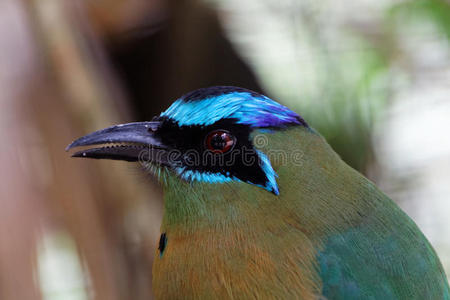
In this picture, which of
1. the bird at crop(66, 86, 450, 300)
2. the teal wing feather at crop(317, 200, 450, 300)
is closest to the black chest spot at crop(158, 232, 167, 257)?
the bird at crop(66, 86, 450, 300)

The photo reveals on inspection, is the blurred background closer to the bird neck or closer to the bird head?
the bird head

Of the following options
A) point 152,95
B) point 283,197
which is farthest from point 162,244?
point 152,95

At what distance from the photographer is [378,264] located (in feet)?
9.52

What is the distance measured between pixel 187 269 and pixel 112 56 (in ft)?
13.1

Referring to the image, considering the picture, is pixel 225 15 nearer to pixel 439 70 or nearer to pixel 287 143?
pixel 439 70

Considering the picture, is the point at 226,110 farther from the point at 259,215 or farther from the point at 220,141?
the point at 259,215

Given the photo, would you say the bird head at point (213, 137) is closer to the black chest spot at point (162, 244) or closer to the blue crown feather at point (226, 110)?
the blue crown feather at point (226, 110)

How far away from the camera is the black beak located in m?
3.03

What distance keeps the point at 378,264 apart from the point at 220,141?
33.2 inches

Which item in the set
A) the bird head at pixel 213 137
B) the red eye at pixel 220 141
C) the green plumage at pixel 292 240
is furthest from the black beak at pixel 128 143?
the red eye at pixel 220 141

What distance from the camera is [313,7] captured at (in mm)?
5734

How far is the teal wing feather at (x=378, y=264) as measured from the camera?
9.34ft

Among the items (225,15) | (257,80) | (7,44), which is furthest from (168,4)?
(7,44)

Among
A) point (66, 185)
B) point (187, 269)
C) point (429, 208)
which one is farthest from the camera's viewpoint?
point (429, 208)
